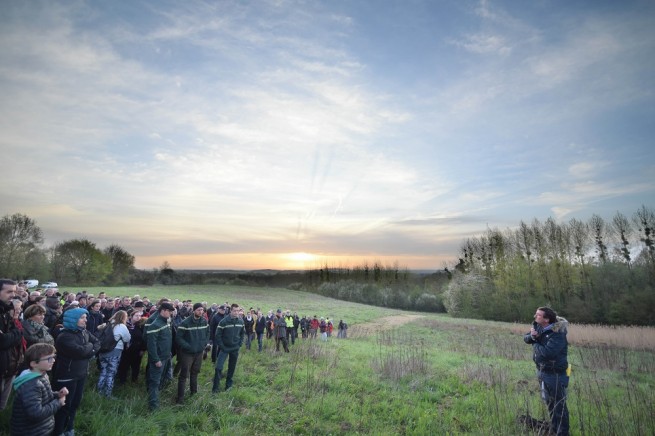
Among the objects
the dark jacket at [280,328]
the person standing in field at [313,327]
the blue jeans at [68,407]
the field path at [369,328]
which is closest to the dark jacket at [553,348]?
the blue jeans at [68,407]

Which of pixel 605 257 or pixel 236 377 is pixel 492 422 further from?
pixel 605 257

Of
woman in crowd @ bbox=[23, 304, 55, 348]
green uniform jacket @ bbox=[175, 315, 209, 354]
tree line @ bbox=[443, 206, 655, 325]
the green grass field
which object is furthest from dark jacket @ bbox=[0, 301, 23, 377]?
tree line @ bbox=[443, 206, 655, 325]

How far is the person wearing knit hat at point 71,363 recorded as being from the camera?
5262mm

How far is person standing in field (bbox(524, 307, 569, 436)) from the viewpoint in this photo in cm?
591

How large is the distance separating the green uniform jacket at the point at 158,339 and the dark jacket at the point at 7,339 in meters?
2.21

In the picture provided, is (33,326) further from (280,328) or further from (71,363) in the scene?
(280,328)

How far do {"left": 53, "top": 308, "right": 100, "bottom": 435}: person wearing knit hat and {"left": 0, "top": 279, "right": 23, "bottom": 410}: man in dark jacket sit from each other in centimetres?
55

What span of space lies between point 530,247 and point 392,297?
112 feet

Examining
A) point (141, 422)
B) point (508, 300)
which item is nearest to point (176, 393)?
point (141, 422)

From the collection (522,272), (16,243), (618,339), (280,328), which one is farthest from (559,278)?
(16,243)

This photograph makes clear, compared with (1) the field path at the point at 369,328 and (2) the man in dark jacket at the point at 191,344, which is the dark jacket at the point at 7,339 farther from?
(1) the field path at the point at 369,328

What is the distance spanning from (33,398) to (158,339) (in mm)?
3342

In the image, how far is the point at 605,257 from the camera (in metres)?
44.3

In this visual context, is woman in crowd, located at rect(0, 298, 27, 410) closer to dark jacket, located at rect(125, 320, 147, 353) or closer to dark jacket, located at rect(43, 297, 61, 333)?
dark jacket, located at rect(125, 320, 147, 353)
